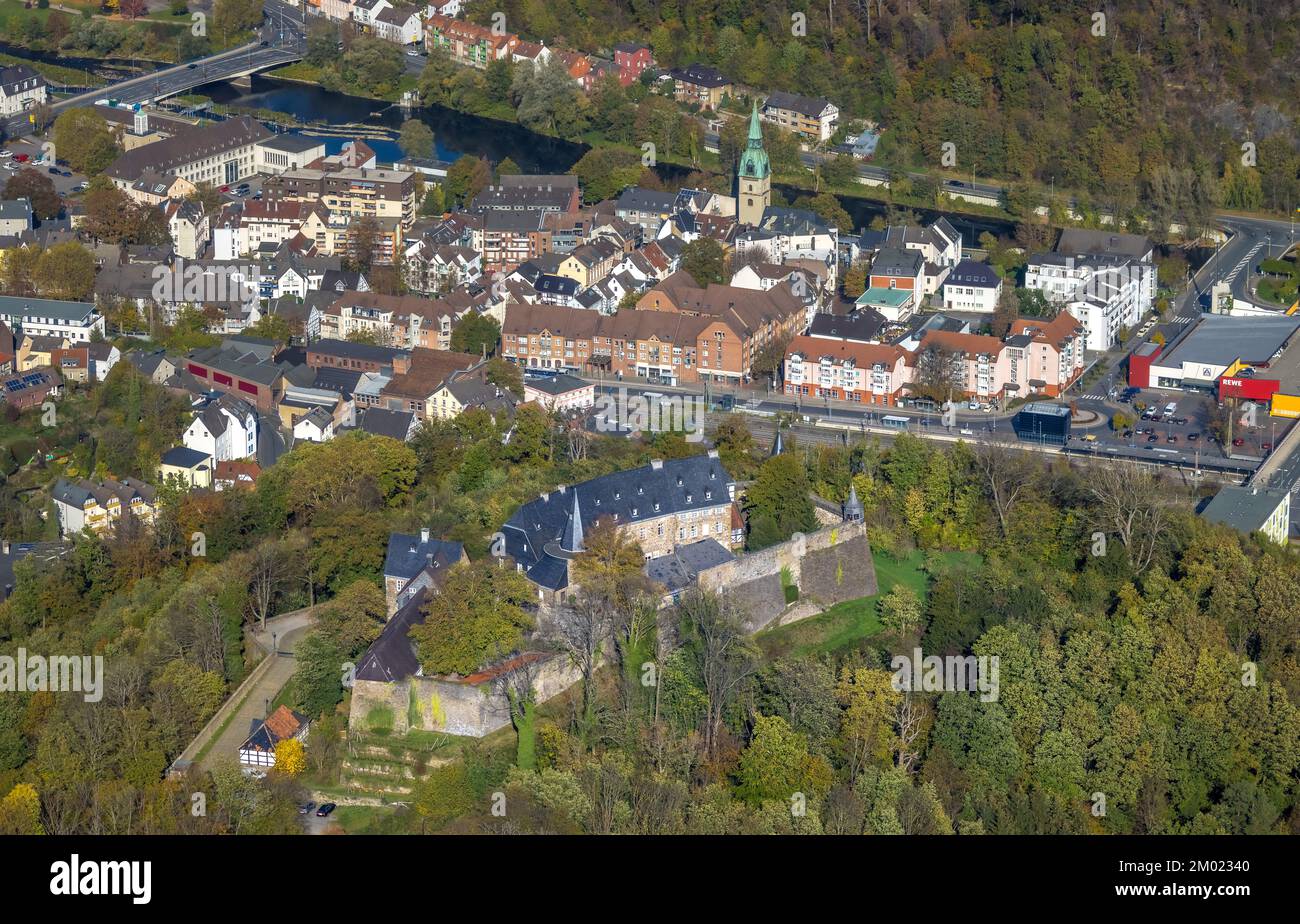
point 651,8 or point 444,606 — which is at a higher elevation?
point 651,8

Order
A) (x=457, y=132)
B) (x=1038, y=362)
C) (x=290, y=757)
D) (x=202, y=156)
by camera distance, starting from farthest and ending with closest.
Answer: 1. (x=457, y=132)
2. (x=202, y=156)
3. (x=1038, y=362)
4. (x=290, y=757)

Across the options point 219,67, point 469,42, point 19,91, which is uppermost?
point 469,42

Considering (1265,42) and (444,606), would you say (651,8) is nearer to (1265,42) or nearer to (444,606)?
(1265,42)

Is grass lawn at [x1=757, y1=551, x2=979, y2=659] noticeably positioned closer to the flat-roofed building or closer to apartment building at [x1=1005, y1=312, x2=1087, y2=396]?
the flat-roofed building

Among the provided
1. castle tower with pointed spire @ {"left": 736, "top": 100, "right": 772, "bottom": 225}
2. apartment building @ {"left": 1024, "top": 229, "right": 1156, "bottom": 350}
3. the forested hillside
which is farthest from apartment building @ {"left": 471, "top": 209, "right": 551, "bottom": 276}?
the forested hillside

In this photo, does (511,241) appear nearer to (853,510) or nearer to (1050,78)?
(1050,78)

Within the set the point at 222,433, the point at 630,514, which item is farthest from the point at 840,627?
the point at 222,433

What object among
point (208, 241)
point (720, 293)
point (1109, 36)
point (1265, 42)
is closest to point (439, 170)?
point (208, 241)

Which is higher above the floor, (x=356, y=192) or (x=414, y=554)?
(x=356, y=192)
